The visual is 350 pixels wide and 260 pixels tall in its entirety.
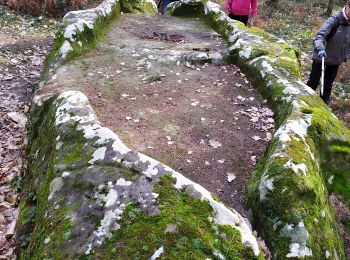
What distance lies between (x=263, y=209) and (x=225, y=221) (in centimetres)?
71

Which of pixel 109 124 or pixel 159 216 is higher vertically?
pixel 159 216

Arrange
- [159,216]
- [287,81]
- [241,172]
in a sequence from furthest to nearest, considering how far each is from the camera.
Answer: [287,81] < [241,172] < [159,216]

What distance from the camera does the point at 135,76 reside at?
6945 mm

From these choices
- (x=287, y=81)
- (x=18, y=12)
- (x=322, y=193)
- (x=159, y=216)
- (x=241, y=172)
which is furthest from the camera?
(x=18, y=12)

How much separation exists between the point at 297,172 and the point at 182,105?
8.42ft

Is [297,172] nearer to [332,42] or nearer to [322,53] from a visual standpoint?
[322,53]

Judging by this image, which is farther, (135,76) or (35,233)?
(135,76)

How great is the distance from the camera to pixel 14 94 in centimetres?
805

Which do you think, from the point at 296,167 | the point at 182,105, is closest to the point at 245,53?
the point at 182,105

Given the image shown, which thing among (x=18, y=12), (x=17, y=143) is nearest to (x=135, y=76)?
(x=17, y=143)

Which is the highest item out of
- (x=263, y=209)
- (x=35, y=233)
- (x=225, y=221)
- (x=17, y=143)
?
(x=225, y=221)

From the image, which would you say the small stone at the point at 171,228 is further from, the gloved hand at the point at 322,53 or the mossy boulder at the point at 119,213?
the gloved hand at the point at 322,53

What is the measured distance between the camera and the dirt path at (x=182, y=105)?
4.78m

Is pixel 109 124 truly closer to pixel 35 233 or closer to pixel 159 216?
pixel 35 233
